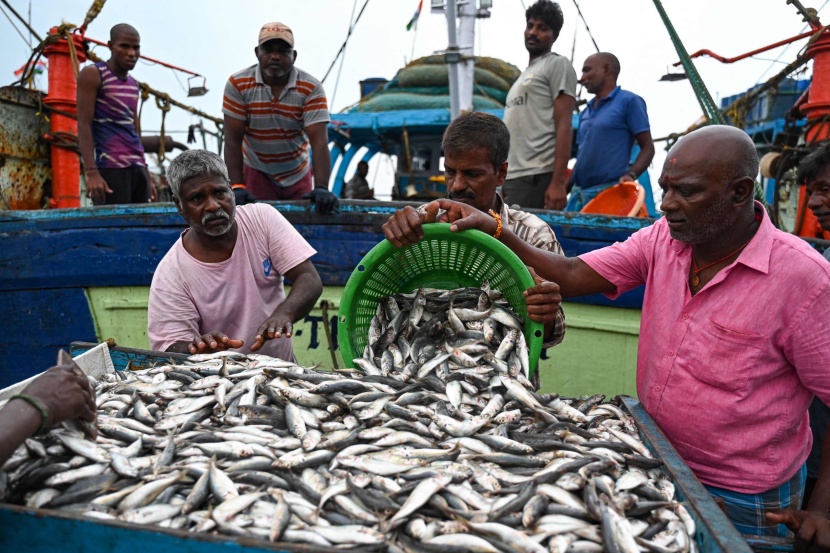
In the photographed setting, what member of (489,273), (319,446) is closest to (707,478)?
(489,273)

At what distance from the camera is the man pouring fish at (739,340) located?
7.99 ft

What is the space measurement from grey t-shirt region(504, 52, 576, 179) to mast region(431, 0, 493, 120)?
1.38 meters

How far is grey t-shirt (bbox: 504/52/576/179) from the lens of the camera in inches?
225

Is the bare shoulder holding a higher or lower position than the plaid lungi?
higher

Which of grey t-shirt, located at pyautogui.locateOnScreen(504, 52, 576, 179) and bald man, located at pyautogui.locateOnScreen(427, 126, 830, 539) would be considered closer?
bald man, located at pyautogui.locateOnScreen(427, 126, 830, 539)

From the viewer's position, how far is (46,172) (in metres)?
8.65

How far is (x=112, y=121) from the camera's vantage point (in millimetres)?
6148

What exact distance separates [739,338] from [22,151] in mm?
8839

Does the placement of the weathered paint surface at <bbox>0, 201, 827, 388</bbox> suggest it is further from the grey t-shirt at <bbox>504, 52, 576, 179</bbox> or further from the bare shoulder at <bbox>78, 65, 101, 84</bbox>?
the bare shoulder at <bbox>78, 65, 101, 84</bbox>

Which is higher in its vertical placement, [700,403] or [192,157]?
[192,157]

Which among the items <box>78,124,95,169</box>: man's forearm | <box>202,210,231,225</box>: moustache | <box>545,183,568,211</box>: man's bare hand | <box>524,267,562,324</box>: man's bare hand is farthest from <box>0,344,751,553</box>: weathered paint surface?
<box>78,124,95,169</box>: man's forearm

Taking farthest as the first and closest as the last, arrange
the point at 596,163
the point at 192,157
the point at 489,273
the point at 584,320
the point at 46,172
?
the point at 46,172
the point at 596,163
the point at 584,320
the point at 192,157
the point at 489,273

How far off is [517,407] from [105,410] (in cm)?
172

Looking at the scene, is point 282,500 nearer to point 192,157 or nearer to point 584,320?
point 192,157
